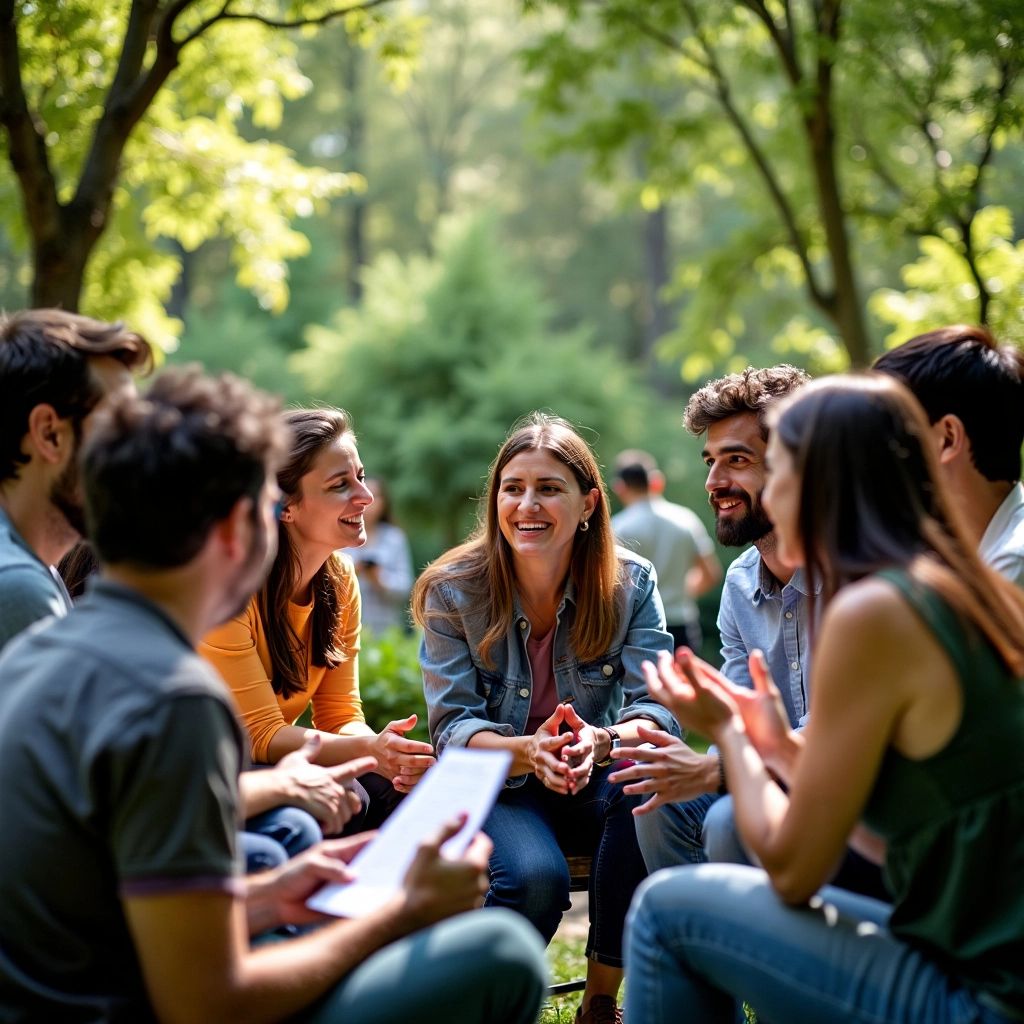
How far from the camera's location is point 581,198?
31.1 metres

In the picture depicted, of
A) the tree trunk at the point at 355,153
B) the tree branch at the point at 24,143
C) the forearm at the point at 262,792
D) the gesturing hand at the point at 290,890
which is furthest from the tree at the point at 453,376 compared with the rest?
the gesturing hand at the point at 290,890

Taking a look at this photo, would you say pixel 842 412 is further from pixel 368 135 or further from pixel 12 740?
pixel 368 135

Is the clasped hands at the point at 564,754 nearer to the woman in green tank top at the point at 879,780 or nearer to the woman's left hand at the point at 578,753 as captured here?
the woman's left hand at the point at 578,753

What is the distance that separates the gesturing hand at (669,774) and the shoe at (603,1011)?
2.20ft

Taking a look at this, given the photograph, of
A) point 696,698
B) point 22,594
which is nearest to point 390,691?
point 22,594

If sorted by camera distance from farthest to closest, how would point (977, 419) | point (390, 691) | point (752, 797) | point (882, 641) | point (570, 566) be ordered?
point (390, 691), point (570, 566), point (977, 419), point (752, 797), point (882, 641)

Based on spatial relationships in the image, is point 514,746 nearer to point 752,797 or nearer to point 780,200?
point 752,797

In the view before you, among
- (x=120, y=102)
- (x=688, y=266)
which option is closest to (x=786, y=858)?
(x=120, y=102)

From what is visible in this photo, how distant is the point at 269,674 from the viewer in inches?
147

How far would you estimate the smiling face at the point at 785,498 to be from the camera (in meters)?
2.19

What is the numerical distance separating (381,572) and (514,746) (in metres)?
6.66

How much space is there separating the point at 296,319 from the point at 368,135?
255 inches

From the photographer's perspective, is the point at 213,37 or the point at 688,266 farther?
the point at 688,266

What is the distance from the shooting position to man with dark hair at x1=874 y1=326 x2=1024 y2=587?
9.87ft
